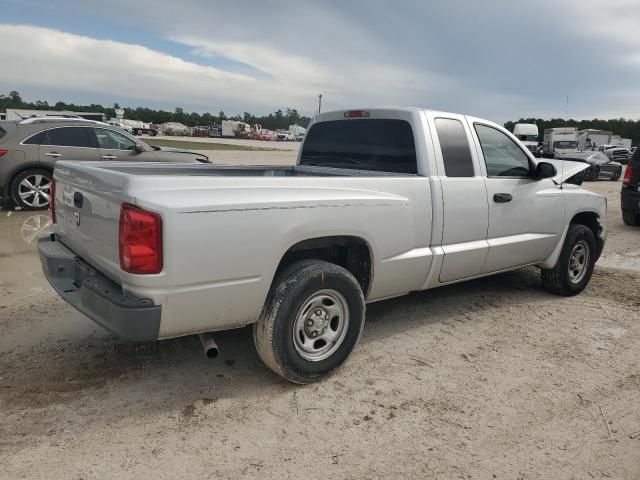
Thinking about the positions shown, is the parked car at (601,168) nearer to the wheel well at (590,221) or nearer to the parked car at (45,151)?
the parked car at (45,151)

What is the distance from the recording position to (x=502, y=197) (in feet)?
15.5

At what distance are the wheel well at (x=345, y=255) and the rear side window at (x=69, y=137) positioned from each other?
8.33 m

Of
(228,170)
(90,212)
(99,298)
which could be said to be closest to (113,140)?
(228,170)

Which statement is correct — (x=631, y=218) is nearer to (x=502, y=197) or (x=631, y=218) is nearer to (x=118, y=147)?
(x=502, y=197)

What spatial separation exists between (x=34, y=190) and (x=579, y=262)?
30.7 feet

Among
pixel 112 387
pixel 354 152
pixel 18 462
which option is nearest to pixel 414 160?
pixel 354 152

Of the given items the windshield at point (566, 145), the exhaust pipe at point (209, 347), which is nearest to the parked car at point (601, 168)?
the windshield at point (566, 145)

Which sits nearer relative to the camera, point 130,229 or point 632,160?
point 130,229

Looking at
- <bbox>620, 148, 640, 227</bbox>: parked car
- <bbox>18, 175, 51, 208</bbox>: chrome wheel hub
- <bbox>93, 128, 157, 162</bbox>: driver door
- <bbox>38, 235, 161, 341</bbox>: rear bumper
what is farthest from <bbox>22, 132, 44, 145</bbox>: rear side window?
<bbox>620, 148, 640, 227</bbox>: parked car

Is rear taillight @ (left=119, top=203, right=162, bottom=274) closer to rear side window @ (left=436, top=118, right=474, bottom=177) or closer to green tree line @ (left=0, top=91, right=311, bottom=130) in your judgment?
rear side window @ (left=436, top=118, right=474, bottom=177)

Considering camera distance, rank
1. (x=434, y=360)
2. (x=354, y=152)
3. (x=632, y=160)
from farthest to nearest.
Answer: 1. (x=632, y=160)
2. (x=354, y=152)
3. (x=434, y=360)

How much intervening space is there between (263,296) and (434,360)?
158 centimetres

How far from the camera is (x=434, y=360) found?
403cm

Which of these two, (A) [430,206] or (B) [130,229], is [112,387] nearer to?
(B) [130,229]
